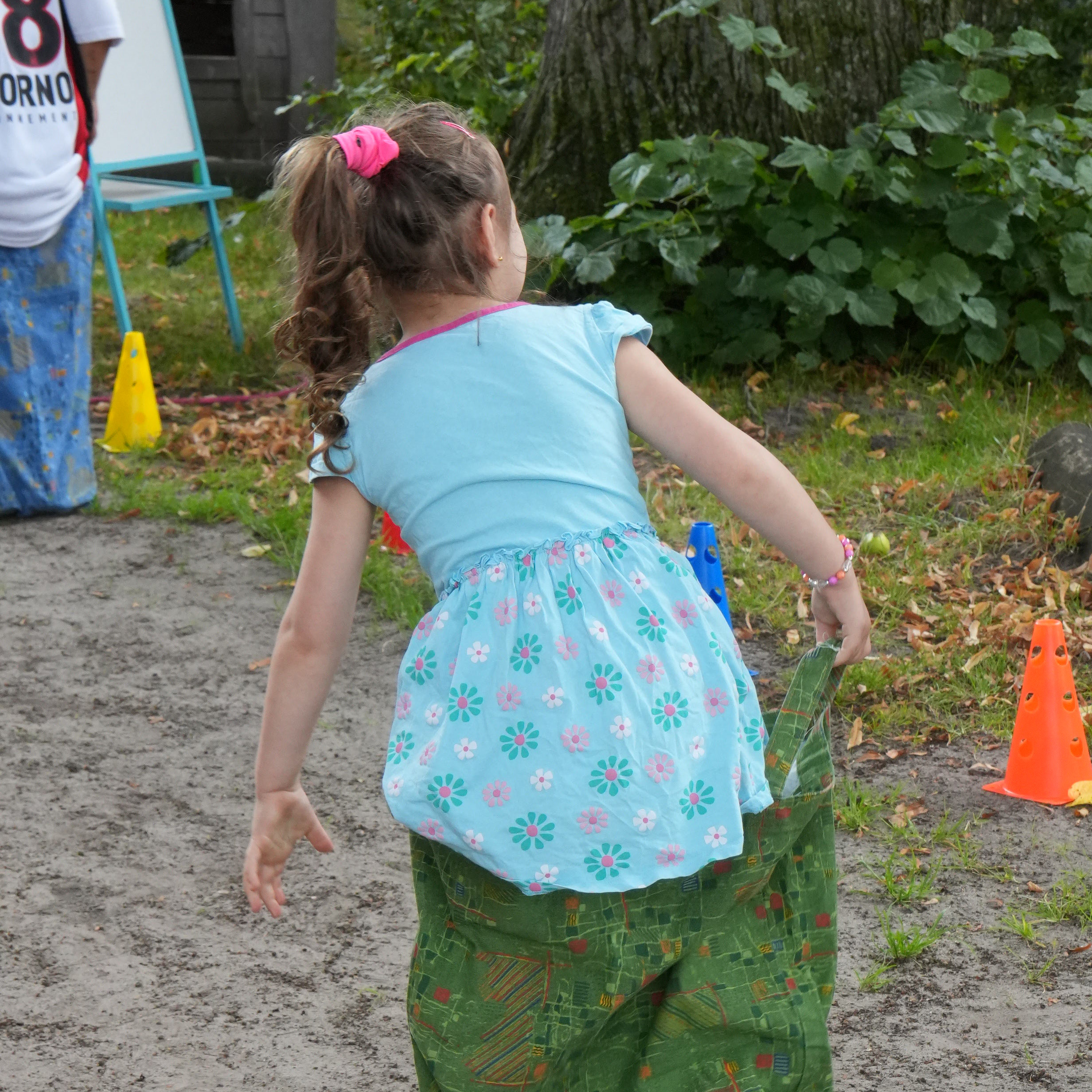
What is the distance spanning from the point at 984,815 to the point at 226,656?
7.13ft

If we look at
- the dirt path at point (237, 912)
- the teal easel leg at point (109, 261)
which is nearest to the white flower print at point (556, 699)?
the dirt path at point (237, 912)

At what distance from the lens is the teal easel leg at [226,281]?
732cm

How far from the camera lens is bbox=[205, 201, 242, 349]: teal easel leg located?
732 cm

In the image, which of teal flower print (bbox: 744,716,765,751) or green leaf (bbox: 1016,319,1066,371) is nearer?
teal flower print (bbox: 744,716,765,751)

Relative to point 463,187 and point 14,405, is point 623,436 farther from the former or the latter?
point 14,405

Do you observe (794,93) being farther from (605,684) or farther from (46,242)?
(605,684)

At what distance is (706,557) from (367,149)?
1.74m

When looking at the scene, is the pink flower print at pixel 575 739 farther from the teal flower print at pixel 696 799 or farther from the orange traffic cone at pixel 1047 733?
the orange traffic cone at pixel 1047 733

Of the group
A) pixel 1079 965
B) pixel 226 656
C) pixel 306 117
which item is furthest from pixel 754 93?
pixel 306 117

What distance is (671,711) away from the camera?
166 centimetres

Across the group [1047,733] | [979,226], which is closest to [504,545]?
[1047,733]

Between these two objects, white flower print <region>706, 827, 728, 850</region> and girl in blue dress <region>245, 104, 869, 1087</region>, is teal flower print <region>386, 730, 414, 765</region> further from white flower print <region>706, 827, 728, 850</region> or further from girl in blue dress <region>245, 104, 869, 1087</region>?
white flower print <region>706, 827, 728, 850</region>

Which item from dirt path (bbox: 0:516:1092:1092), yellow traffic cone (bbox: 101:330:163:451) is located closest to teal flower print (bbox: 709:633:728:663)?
dirt path (bbox: 0:516:1092:1092)

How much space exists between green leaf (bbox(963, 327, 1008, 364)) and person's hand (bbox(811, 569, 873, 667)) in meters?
4.08
